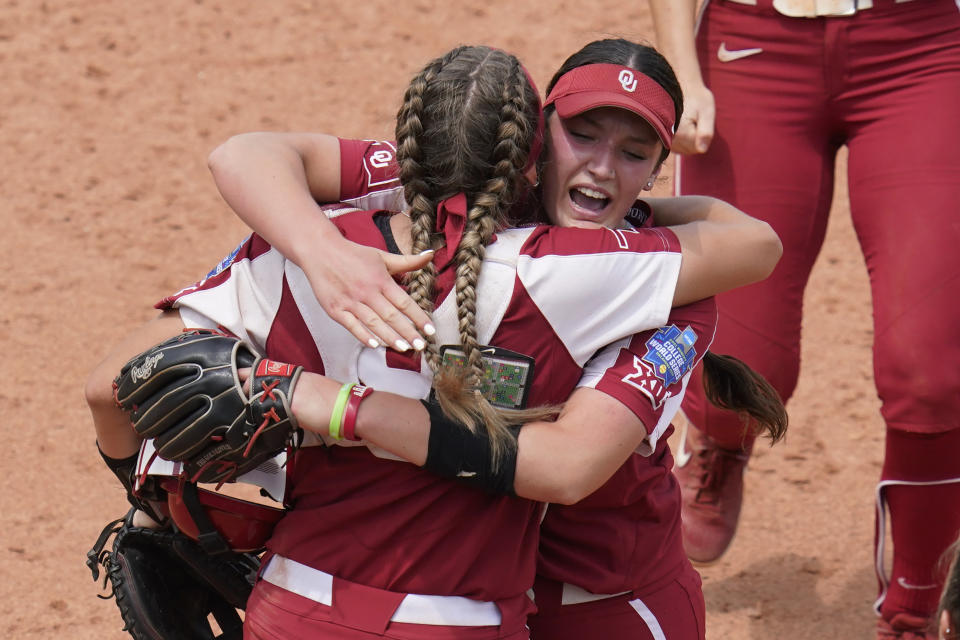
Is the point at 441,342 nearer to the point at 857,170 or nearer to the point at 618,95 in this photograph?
the point at 618,95

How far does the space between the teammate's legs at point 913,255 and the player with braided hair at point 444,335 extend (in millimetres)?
1159

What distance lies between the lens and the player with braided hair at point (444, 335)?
2.00 meters

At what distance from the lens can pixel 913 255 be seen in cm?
305

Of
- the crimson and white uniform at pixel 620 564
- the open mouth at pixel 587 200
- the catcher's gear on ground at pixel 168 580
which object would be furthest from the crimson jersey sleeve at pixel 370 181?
the catcher's gear on ground at pixel 168 580

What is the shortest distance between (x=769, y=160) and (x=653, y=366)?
140 centimetres

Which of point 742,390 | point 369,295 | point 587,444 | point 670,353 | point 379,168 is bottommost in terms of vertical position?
point 742,390

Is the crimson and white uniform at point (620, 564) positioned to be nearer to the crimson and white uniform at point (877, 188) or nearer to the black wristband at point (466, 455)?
the black wristband at point (466, 455)

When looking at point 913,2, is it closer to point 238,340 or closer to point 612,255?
point 612,255

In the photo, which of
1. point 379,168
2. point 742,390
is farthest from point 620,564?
point 379,168

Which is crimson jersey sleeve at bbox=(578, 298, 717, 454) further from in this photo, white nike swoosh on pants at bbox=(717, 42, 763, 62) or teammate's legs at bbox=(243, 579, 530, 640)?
white nike swoosh on pants at bbox=(717, 42, 763, 62)

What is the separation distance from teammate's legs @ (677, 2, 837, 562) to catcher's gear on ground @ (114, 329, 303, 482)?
66.1 inches

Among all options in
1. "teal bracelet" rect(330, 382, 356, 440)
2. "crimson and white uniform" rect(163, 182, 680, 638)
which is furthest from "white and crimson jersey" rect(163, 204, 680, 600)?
"teal bracelet" rect(330, 382, 356, 440)

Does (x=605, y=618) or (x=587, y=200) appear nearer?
(x=587, y=200)

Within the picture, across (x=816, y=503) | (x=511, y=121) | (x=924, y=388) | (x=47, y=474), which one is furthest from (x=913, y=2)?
(x=47, y=474)
